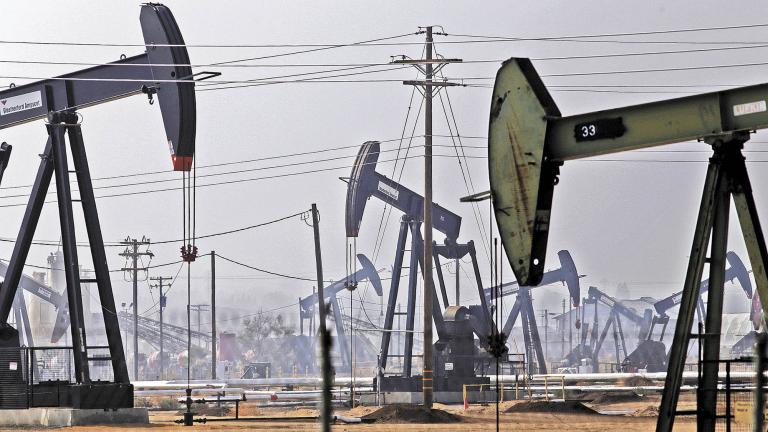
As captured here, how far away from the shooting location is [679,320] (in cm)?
861

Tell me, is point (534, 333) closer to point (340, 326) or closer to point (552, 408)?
point (340, 326)

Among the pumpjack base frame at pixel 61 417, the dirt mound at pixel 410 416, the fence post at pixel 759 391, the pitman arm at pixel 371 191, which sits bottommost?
the dirt mound at pixel 410 416

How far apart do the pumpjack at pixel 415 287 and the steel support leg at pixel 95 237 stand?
17.1m

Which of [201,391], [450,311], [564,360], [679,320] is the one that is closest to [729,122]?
[679,320]

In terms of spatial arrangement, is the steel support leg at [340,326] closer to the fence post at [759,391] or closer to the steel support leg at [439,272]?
the steel support leg at [439,272]

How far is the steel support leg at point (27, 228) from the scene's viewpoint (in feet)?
75.7

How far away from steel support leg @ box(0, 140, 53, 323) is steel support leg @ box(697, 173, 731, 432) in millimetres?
16319

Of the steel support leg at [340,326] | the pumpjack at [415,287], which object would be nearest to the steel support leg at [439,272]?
the pumpjack at [415,287]

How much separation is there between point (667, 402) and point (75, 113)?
16175mm

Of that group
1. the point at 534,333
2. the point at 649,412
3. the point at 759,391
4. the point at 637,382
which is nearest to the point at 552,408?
the point at 649,412

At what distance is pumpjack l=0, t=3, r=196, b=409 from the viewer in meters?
22.1

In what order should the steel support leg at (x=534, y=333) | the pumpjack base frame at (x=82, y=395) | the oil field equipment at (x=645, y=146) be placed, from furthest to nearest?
the steel support leg at (x=534, y=333) < the pumpjack base frame at (x=82, y=395) < the oil field equipment at (x=645, y=146)

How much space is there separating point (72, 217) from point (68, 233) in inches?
11.0

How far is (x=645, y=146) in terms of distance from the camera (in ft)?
28.6
